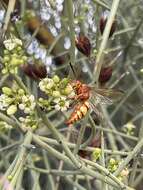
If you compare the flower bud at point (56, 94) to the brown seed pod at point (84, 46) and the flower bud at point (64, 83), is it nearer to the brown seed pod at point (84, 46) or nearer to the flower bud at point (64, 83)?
the flower bud at point (64, 83)

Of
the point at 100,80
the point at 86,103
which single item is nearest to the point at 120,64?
the point at 100,80

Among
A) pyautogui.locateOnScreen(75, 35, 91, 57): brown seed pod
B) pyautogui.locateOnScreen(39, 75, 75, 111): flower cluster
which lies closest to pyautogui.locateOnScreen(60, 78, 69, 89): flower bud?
pyautogui.locateOnScreen(39, 75, 75, 111): flower cluster

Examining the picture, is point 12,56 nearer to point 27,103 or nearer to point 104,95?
point 27,103

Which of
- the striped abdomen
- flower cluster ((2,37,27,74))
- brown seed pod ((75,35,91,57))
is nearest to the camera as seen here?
flower cluster ((2,37,27,74))

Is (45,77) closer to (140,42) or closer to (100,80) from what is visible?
(100,80)

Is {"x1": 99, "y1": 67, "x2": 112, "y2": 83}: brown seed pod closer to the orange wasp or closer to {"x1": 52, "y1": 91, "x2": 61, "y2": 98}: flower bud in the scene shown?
the orange wasp

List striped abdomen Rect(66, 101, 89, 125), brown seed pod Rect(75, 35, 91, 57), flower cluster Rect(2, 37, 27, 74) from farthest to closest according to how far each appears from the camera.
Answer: brown seed pod Rect(75, 35, 91, 57), striped abdomen Rect(66, 101, 89, 125), flower cluster Rect(2, 37, 27, 74)
